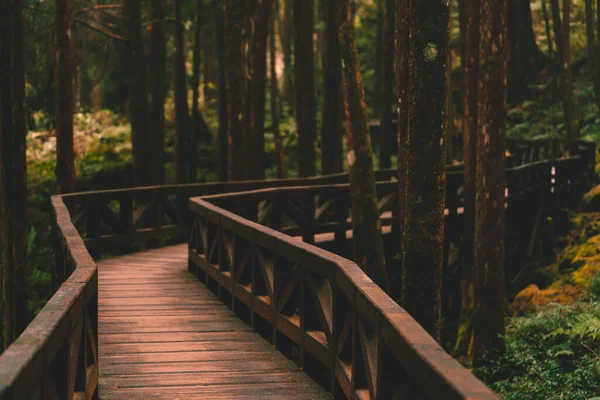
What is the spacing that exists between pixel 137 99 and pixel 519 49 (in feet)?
72.0

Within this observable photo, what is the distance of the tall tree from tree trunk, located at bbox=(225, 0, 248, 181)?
693cm

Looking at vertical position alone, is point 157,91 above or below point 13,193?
above

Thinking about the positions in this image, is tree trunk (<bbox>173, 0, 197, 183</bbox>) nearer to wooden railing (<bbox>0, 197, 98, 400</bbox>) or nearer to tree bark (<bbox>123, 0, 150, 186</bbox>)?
tree bark (<bbox>123, 0, 150, 186</bbox>)

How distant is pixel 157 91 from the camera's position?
2492 centimetres

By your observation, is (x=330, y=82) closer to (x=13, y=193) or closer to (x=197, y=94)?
(x=197, y=94)

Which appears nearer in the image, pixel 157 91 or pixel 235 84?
pixel 235 84

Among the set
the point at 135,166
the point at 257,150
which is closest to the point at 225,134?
the point at 257,150

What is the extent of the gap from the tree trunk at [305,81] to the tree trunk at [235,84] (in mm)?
4599

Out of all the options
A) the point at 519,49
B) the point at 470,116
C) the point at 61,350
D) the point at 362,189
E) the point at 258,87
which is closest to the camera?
the point at 61,350

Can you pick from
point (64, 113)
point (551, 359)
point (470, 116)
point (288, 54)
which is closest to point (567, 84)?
point (470, 116)

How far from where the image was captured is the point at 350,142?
47.3 feet

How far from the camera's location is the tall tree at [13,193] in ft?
37.5

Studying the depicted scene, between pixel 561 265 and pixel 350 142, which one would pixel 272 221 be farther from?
pixel 561 265

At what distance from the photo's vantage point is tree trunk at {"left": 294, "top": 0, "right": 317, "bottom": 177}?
23.7 m
